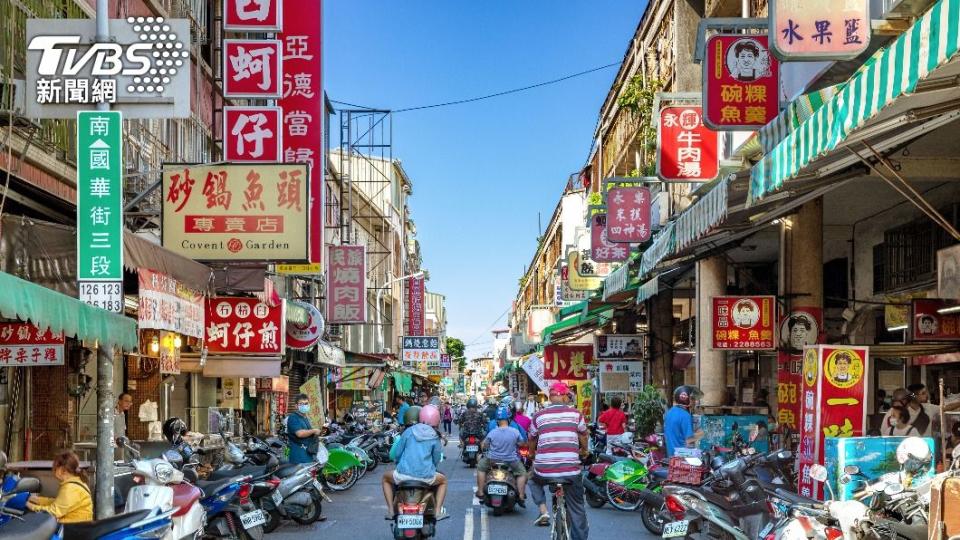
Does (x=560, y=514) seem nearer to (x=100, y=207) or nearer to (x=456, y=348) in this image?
(x=100, y=207)

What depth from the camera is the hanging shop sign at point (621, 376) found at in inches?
1097

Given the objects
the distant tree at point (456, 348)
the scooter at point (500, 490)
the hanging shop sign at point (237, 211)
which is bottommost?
the distant tree at point (456, 348)

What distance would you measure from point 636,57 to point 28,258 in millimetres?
27410

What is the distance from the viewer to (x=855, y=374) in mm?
11367

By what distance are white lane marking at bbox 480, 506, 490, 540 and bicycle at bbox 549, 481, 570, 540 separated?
8.64 feet

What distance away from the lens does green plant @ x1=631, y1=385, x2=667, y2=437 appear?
22766 millimetres

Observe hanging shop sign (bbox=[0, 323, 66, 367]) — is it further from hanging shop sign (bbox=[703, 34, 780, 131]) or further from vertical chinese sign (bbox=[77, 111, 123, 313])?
hanging shop sign (bbox=[703, 34, 780, 131])

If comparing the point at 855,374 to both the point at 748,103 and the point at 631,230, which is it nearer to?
the point at 748,103

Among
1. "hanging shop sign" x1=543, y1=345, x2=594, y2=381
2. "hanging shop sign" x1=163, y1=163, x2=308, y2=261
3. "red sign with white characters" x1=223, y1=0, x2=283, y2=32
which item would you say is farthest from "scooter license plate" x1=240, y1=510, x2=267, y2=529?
"hanging shop sign" x1=543, y1=345, x2=594, y2=381

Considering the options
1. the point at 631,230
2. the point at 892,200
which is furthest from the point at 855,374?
the point at 631,230

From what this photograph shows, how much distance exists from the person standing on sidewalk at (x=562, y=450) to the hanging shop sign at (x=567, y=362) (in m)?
22.2

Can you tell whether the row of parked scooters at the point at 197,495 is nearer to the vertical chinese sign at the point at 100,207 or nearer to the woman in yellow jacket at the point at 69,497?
the woman in yellow jacket at the point at 69,497

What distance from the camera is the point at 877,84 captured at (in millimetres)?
7215

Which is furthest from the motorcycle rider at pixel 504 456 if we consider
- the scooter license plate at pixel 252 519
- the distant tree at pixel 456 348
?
the distant tree at pixel 456 348
